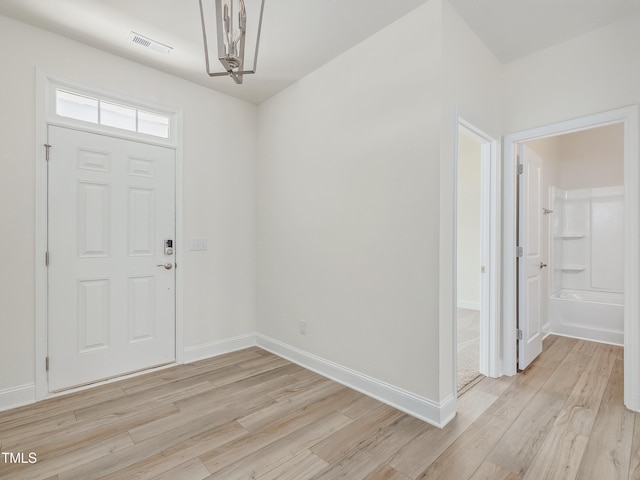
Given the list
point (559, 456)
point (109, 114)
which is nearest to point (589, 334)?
point (559, 456)

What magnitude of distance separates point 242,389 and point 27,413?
1.47m

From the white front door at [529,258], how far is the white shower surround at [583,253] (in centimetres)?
103

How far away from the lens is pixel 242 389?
266 centimetres

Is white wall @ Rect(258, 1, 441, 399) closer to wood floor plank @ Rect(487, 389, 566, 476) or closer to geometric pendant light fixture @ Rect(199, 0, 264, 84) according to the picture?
wood floor plank @ Rect(487, 389, 566, 476)

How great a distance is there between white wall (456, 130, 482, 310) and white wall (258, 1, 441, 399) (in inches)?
141

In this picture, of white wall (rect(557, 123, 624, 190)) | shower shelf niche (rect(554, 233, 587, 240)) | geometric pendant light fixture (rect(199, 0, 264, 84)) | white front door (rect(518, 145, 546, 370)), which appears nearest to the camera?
geometric pendant light fixture (rect(199, 0, 264, 84))

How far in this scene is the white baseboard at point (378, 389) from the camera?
2.13 m

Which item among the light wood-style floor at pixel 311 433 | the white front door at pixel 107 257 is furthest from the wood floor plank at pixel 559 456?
the white front door at pixel 107 257

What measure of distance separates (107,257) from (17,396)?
1141mm

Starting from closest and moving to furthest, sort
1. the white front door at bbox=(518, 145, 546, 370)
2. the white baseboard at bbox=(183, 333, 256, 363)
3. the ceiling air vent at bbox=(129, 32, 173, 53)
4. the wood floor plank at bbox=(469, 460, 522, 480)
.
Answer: the wood floor plank at bbox=(469, 460, 522, 480) < the ceiling air vent at bbox=(129, 32, 173, 53) < the white front door at bbox=(518, 145, 546, 370) < the white baseboard at bbox=(183, 333, 256, 363)

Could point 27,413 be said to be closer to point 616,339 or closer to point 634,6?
point 634,6

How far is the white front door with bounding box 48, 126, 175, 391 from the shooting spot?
8.31ft

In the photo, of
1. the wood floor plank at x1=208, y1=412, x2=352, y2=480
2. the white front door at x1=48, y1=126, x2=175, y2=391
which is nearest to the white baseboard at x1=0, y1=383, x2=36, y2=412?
the white front door at x1=48, y1=126, x2=175, y2=391

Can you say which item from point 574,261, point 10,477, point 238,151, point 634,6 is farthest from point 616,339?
point 10,477
